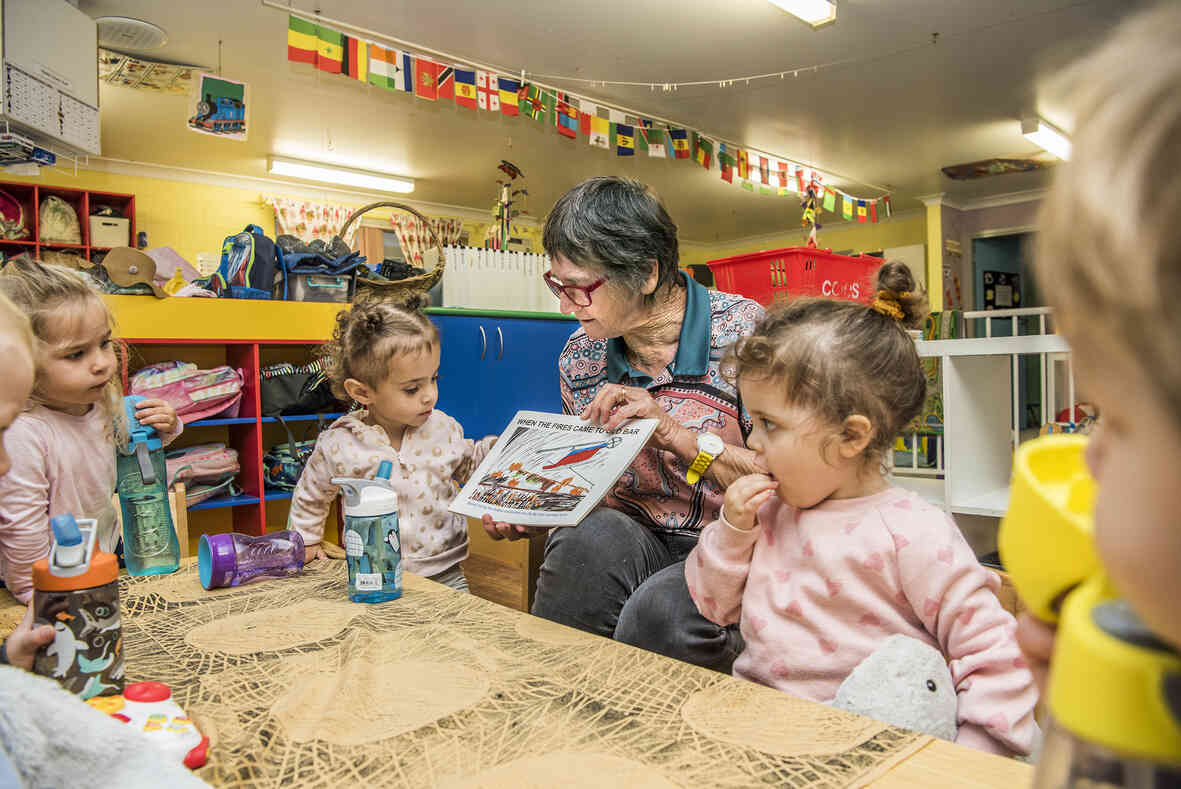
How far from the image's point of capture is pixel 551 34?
4.09 metres

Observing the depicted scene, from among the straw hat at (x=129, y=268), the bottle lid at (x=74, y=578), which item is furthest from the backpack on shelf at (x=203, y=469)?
the bottle lid at (x=74, y=578)

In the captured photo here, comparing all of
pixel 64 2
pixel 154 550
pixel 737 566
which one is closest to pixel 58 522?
pixel 154 550

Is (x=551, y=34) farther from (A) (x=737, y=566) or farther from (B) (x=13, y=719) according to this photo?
(B) (x=13, y=719)

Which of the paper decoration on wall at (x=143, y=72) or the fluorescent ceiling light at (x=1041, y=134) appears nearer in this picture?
the paper decoration on wall at (x=143, y=72)

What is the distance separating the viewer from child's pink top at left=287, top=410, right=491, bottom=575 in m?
1.68

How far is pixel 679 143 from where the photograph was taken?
15.7 ft

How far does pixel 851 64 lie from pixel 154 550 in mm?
4566

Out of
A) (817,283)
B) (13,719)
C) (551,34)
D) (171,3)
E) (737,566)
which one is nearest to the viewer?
(13,719)

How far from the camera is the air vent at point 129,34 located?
3.79m

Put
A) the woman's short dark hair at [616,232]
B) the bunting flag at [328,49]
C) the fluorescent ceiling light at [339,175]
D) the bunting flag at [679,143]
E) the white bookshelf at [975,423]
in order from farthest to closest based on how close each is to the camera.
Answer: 1. the fluorescent ceiling light at [339,175]
2. the bunting flag at [679,143]
3. the bunting flag at [328,49]
4. the white bookshelf at [975,423]
5. the woman's short dark hair at [616,232]

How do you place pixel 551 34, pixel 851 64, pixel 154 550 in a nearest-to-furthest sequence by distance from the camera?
1. pixel 154 550
2. pixel 551 34
3. pixel 851 64

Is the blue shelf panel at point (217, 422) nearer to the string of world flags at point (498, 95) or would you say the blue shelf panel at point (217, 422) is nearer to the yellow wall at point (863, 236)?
the string of world flags at point (498, 95)

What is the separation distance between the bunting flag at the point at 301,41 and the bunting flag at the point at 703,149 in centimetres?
275

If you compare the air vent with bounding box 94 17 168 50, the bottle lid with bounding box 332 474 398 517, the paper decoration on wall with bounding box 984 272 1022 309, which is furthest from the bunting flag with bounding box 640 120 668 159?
the paper decoration on wall with bounding box 984 272 1022 309
